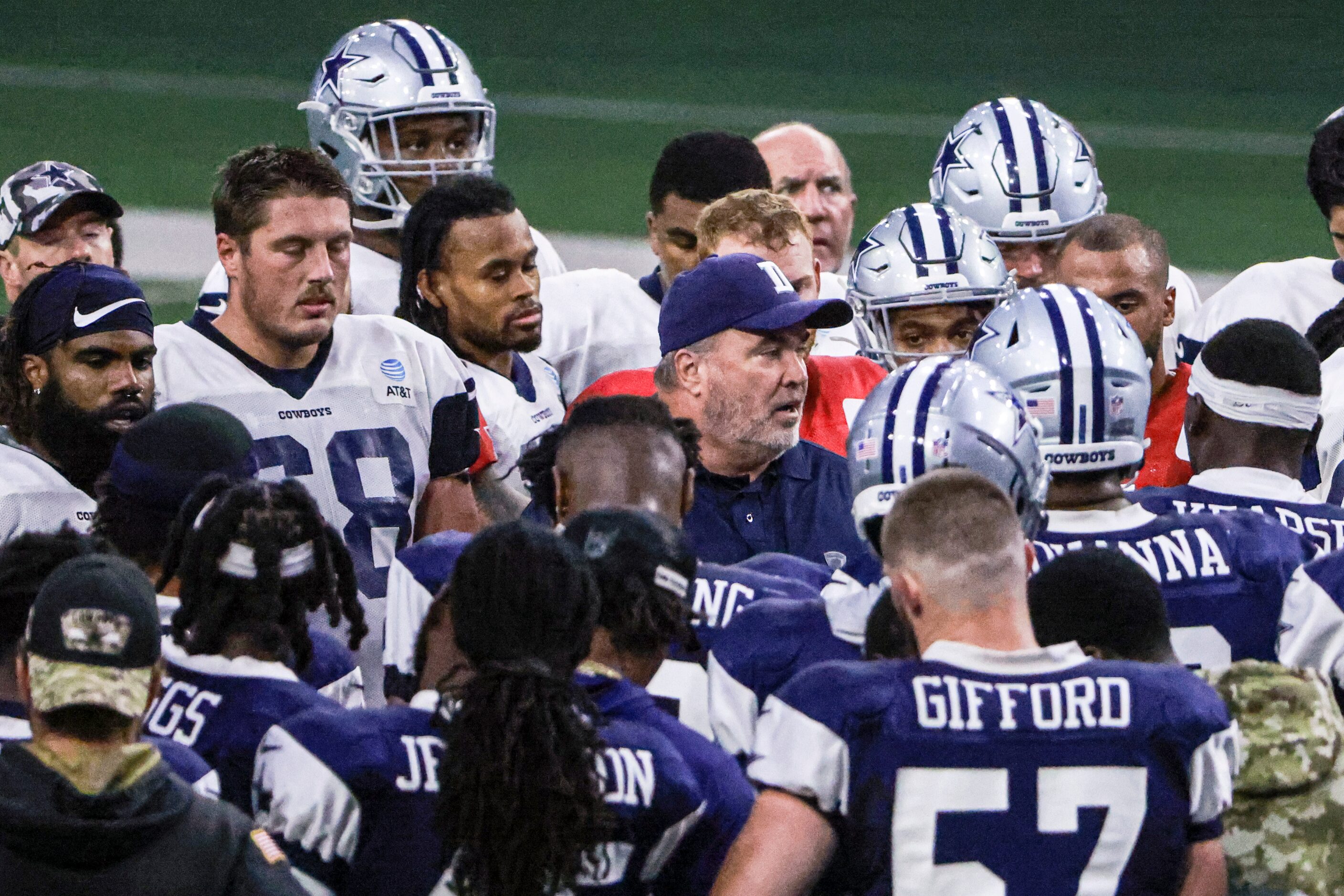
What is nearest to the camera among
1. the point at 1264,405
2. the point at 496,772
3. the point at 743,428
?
the point at 496,772

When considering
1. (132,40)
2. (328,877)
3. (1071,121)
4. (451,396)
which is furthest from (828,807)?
(132,40)

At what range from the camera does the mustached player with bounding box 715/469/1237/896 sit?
2.94 metres

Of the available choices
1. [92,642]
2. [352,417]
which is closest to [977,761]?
[92,642]

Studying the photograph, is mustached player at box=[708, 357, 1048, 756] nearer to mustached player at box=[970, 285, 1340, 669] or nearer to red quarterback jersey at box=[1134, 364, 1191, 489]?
mustached player at box=[970, 285, 1340, 669]

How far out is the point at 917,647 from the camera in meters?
Answer: 3.17

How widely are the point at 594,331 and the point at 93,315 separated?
6.38 feet

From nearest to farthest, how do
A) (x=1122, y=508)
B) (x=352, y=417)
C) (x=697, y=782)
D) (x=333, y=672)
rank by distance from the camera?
(x=697, y=782) < (x=333, y=672) < (x=1122, y=508) < (x=352, y=417)

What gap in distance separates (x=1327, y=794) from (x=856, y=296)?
260 centimetres

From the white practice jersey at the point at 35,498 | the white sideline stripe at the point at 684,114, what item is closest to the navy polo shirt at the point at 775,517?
the white practice jersey at the point at 35,498

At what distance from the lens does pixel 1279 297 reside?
238 inches

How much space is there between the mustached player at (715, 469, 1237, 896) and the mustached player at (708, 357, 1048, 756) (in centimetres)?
34

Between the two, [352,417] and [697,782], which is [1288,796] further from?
[352,417]

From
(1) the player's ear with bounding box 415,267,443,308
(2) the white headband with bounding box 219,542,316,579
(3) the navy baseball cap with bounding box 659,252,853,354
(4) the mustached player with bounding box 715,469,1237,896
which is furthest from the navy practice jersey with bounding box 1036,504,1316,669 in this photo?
(1) the player's ear with bounding box 415,267,443,308

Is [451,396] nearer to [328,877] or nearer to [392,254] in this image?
[392,254]
